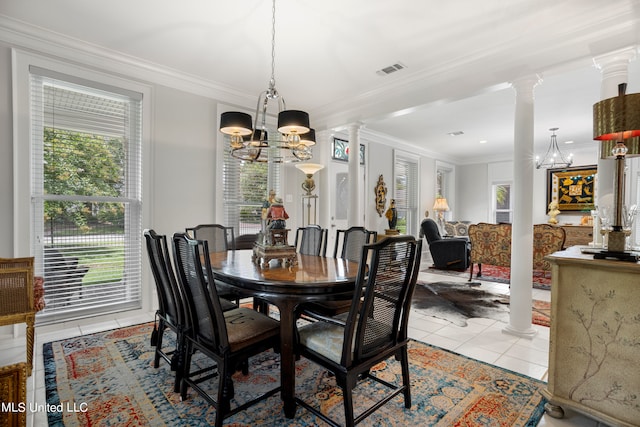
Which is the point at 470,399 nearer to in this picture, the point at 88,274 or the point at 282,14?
the point at 282,14

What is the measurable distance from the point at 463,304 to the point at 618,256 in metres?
2.57

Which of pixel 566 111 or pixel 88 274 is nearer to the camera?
pixel 88 274

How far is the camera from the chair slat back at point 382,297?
146cm

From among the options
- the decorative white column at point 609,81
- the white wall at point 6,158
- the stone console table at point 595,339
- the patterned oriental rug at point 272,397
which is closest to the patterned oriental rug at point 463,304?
the patterned oriental rug at point 272,397

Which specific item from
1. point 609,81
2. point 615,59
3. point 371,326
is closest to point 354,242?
point 371,326

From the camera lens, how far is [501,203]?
8312mm

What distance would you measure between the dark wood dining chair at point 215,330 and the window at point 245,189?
8.01 ft

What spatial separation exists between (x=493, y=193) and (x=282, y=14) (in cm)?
764

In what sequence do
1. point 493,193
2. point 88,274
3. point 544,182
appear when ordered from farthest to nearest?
1. point 493,193
2. point 544,182
3. point 88,274

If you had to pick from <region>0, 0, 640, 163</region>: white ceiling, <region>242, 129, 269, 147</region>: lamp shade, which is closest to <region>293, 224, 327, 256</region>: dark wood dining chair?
<region>242, 129, 269, 147</region>: lamp shade

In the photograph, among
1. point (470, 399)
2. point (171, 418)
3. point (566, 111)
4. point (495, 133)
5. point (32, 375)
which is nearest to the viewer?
point (171, 418)

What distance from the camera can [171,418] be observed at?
5.67ft

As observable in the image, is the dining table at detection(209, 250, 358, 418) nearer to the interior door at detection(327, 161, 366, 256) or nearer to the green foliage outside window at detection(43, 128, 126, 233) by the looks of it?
the green foliage outside window at detection(43, 128, 126, 233)

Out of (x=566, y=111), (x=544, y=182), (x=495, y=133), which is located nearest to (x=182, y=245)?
(x=566, y=111)
